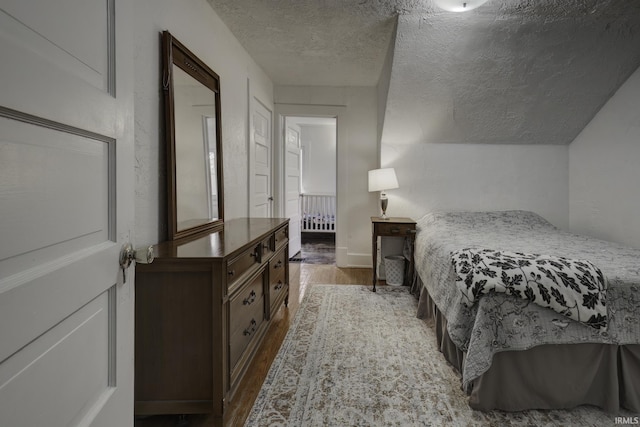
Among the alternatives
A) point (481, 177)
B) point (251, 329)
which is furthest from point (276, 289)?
point (481, 177)

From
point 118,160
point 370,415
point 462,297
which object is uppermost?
point 118,160

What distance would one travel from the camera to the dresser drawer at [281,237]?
252 centimetres

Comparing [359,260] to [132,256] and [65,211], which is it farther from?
[65,211]

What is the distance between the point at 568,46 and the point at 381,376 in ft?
9.87

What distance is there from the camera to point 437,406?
1636 mm

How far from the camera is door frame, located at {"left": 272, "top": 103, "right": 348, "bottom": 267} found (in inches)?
171

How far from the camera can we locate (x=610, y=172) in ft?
10.8

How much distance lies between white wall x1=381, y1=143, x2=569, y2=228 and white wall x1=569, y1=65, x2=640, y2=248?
0.16 meters

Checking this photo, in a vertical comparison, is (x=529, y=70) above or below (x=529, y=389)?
above

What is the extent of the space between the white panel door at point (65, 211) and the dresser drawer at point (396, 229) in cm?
277

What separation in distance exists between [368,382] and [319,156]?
18.1 ft

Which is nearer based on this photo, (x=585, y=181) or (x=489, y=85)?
(x=489, y=85)

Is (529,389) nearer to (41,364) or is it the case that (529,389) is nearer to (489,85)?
(41,364)

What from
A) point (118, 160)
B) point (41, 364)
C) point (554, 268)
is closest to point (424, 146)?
point (554, 268)
